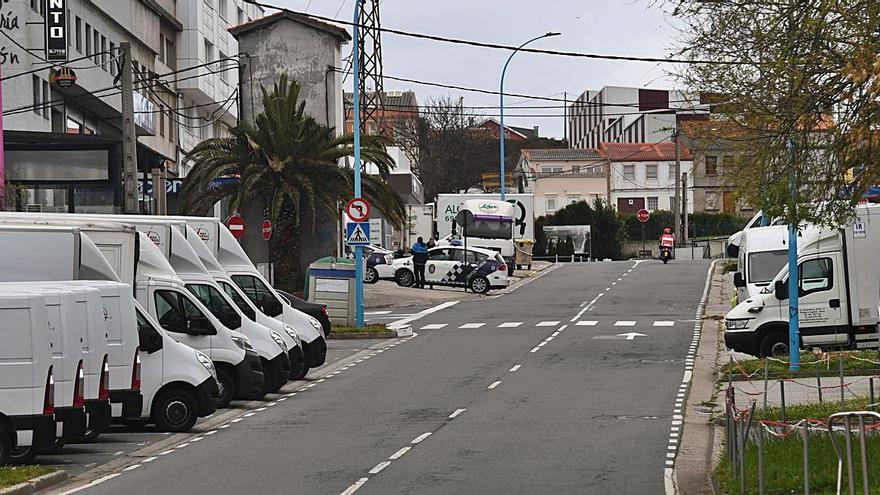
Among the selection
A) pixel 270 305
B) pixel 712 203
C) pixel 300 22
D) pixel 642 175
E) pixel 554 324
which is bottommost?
pixel 554 324

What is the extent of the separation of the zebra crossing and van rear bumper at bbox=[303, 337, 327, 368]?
368 inches

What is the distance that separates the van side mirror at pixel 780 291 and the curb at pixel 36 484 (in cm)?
1521

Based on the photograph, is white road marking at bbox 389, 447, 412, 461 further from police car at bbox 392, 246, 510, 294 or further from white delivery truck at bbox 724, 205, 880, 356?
police car at bbox 392, 246, 510, 294

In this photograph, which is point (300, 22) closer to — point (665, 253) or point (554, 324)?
point (554, 324)

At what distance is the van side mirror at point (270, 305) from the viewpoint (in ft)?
85.3

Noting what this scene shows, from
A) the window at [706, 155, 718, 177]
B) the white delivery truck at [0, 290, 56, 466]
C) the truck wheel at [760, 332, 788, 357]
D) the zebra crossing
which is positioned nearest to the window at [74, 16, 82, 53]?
the zebra crossing

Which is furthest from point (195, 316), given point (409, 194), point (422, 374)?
point (409, 194)

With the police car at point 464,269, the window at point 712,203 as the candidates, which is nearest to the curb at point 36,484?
the window at point 712,203

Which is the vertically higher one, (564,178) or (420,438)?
(564,178)

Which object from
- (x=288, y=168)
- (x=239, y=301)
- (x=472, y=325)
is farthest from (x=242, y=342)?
(x=288, y=168)

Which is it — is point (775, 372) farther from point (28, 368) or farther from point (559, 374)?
point (28, 368)

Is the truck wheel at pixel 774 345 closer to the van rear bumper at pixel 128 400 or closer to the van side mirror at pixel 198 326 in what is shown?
the van side mirror at pixel 198 326

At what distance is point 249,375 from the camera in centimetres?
2153

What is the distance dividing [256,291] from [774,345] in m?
9.65
